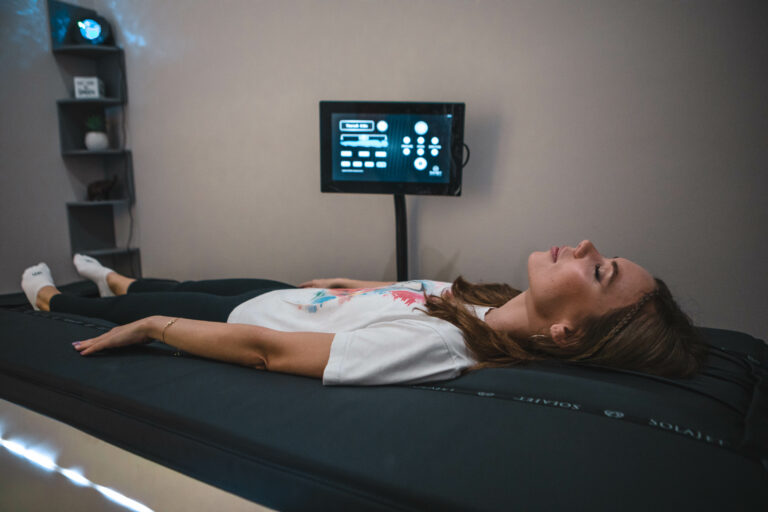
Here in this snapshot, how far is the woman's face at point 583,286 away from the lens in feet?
3.45

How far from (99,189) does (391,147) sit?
218 cm

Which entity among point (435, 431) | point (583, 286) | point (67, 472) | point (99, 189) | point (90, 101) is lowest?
point (67, 472)

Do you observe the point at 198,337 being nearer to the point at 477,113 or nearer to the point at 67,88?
the point at 477,113

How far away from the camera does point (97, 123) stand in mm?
2783

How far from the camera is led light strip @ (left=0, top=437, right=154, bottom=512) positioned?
0.88 m

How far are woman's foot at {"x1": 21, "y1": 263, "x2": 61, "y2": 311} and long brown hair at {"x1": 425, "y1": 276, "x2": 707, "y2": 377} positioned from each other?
170cm

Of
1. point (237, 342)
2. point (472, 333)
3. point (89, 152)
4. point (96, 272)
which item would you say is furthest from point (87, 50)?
point (472, 333)

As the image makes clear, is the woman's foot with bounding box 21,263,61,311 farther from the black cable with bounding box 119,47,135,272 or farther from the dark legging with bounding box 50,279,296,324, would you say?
the black cable with bounding box 119,47,135,272

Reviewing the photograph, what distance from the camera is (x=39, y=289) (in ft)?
6.15

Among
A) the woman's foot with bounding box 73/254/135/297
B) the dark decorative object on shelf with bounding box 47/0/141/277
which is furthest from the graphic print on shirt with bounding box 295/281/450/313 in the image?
the dark decorative object on shelf with bounding box 47/0/141/277

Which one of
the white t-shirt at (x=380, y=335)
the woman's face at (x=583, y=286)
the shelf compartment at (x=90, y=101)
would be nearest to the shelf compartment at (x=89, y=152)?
the shelf compartment at (x=90, y=101)

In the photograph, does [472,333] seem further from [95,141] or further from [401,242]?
[95,141]

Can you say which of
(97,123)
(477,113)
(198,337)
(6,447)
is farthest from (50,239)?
(477,113)

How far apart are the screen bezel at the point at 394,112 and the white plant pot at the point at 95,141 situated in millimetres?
1841
